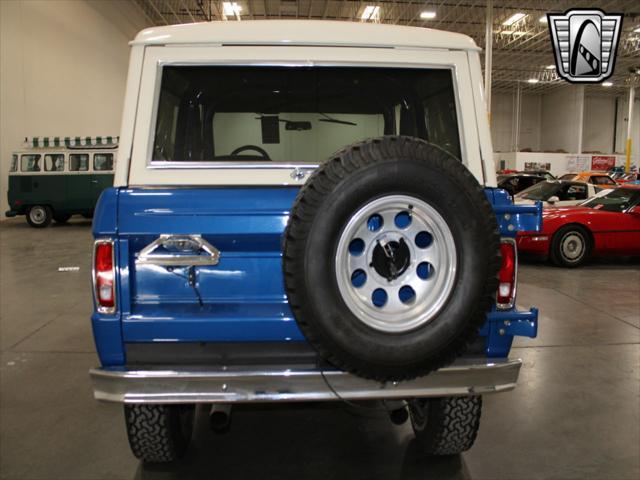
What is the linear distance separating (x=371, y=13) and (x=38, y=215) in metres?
14.3

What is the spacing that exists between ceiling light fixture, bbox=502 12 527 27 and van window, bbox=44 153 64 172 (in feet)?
59.5

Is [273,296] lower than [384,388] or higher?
higher

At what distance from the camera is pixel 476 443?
3.02 m

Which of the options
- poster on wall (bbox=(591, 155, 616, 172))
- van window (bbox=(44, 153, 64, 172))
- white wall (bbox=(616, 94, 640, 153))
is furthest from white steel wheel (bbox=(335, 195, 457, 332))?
white wall (bbox=(616, 94, 640, 153))

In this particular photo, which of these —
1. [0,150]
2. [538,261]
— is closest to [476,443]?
[538,261]

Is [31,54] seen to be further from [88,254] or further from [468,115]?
[468,115]

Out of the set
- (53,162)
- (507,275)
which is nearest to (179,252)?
(507,275)

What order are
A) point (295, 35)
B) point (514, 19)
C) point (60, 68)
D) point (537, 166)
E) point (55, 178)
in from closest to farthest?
point (295, 35) < point (55, 178) < point (60, 68) < point (514, 19) < point (537, 166)

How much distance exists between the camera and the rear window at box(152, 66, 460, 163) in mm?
2549

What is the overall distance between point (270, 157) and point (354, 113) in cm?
56

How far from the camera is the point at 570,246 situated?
329 inches

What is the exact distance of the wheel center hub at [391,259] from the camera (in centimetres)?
203

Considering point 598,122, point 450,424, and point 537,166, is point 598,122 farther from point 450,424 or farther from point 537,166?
point 450,424

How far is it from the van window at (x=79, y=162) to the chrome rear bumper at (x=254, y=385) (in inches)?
560
